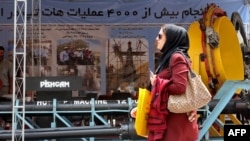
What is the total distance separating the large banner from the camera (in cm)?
921

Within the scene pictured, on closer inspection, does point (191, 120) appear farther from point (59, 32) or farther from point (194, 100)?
point (59, 32)

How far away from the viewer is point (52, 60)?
30.3ft

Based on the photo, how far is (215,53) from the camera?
6.35 meters

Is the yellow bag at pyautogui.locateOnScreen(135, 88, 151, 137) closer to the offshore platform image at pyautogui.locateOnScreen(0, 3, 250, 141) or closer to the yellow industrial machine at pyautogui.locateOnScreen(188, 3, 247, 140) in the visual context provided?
the offshore platform image at pyautogui.locateOnScreen(0, 3, 250, 141)

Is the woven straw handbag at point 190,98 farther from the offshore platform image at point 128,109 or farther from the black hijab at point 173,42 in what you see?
the offshore platform image at point 128,109

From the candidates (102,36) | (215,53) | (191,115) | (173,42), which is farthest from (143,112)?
(102,36)

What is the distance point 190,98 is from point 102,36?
639 cm

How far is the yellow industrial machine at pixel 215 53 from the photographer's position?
248 inches

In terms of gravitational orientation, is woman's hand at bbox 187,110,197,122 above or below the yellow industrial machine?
below

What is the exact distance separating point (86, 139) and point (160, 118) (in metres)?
2.27

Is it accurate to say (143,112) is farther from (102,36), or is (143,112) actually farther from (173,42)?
(102,36)

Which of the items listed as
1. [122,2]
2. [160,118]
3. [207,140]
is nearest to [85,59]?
[122,2]

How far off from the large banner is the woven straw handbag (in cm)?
606

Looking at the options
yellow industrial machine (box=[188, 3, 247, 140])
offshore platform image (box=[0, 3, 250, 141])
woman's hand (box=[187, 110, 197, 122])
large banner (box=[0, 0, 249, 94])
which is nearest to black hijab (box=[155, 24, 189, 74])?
woman's hand (box=[187, 110, 197, 122])
